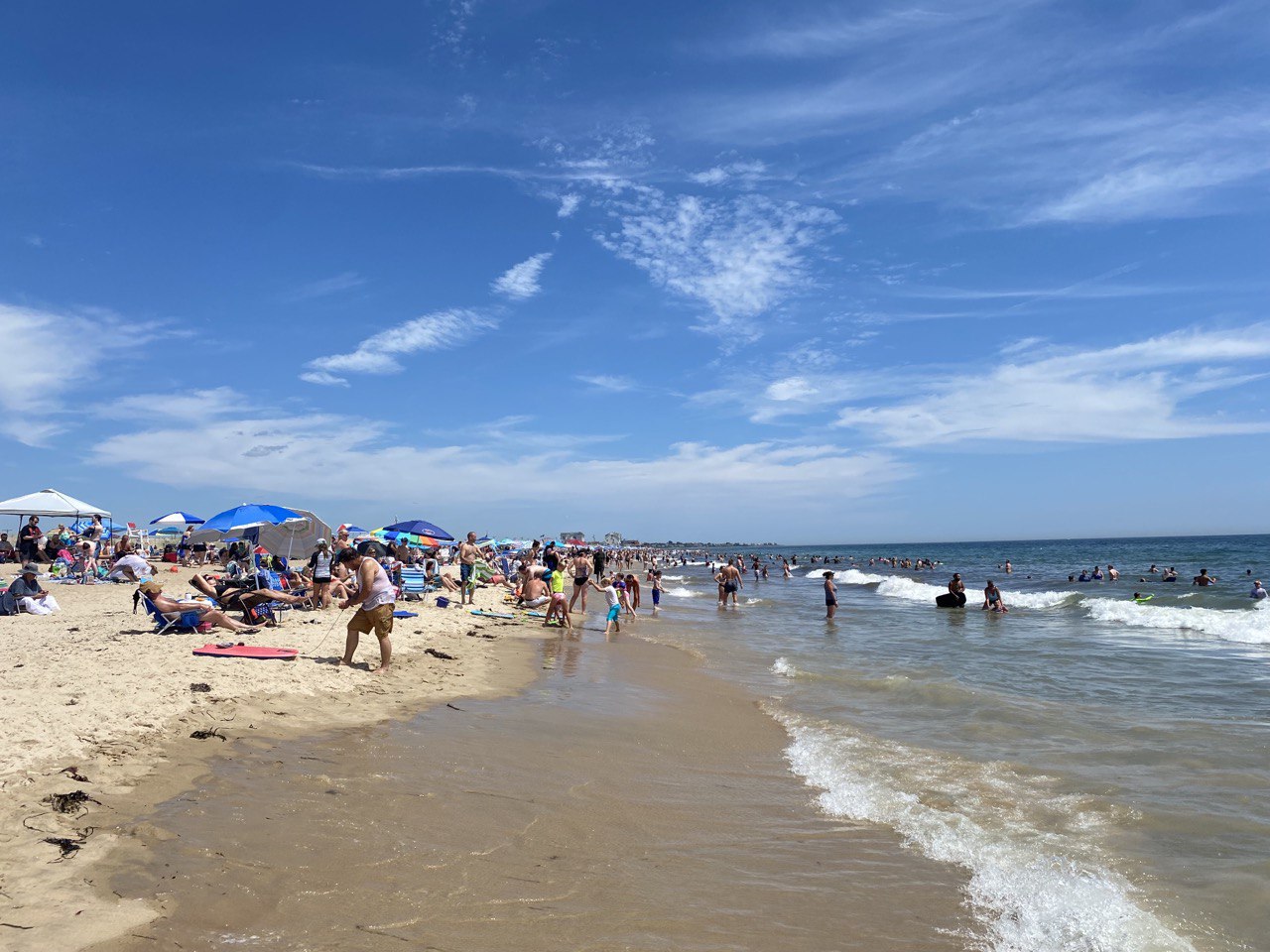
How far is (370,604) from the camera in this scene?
8164 mm

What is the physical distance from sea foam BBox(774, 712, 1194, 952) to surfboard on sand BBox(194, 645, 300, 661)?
5652 mm

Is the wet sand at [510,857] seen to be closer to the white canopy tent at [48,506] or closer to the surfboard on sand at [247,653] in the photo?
the surfboard on sand at [247,653]

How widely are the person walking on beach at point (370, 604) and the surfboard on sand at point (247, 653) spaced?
0.62 metres

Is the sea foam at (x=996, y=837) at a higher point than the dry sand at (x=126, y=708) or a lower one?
lower

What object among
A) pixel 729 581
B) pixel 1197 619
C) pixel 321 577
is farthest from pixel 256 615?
pixel 1197 619

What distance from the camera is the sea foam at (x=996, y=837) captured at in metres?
3.42

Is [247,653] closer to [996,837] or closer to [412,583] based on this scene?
[996,837]

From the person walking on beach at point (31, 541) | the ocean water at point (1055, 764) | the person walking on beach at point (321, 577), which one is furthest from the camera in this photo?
the person walking on beach at point (31, 541)

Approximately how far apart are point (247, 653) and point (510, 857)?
5589 millimetres

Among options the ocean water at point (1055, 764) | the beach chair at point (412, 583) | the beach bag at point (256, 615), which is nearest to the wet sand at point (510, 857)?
the ocean water at point (1055, 764)

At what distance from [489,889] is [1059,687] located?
9.27 meters

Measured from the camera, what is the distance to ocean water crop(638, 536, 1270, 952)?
3705mm

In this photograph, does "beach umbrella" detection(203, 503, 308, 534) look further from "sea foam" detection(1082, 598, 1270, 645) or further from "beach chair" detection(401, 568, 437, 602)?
"sea foam" detection(1082, 598, 1270, 645)

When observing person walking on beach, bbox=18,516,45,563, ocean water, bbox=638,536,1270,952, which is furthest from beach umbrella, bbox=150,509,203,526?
ocean water, bbox=638,536,1270,952
